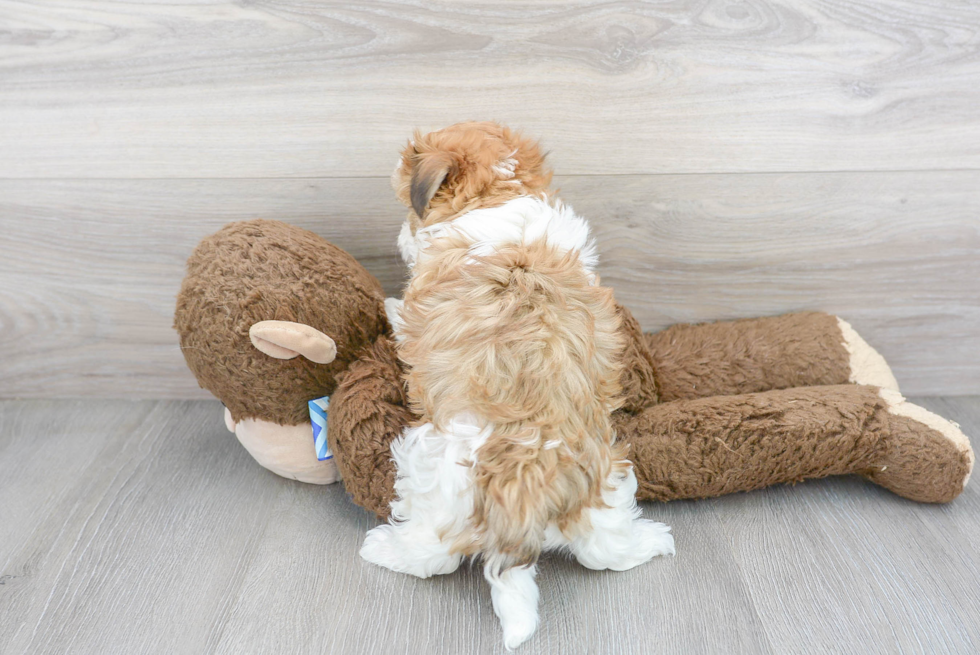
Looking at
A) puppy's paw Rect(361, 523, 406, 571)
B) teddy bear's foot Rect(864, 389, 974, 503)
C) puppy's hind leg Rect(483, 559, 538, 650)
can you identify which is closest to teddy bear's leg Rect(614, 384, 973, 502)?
teddy bear's foot Rect(864, 389, 974, 503)

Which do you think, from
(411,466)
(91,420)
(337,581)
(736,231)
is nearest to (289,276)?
(411,466)

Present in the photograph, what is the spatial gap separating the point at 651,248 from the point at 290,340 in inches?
28.3

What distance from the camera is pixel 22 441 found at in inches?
51.5

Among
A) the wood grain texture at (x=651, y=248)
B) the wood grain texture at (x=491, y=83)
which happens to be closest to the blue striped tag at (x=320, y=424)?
the wood grain texture at (x=651, y=248)

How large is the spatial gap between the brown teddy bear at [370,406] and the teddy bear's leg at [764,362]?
6 cm

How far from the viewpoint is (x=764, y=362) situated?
1211 mm

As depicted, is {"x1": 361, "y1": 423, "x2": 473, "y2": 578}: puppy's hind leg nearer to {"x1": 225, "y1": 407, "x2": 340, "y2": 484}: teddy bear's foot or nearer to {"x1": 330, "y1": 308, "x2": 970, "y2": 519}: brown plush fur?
{"x1": 330, "y1": 308, "x2": 970, "y2": 519}: brown plush fur

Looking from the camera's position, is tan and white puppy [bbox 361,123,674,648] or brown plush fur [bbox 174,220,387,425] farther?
brown plush fur [bbox 174,220,387,425]

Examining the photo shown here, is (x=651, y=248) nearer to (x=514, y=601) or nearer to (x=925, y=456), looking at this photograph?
(x=925, y=456)

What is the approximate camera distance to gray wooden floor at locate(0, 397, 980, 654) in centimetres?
87

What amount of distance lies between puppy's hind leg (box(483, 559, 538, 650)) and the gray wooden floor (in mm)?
31

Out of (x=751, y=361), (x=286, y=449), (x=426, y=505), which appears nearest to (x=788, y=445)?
(x=751, y=361)

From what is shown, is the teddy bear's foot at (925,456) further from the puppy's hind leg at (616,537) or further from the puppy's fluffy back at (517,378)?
the puppy's fluffy back at (517,378)

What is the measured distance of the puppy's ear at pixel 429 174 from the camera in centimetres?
92
